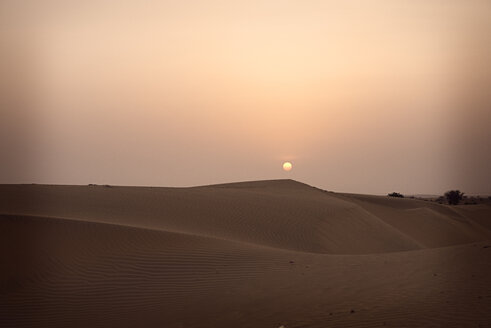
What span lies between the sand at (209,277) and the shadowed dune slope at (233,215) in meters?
0.22

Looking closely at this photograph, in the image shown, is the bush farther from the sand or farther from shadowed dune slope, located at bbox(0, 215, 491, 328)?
shadowed dune slope, located at bbox(0, 215, 491, 328)

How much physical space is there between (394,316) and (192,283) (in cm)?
553

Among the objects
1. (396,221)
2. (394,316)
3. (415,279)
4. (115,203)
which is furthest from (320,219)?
(394,316)

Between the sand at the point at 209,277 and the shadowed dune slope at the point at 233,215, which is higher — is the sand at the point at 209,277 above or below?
below

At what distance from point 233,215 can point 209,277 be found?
581 inches

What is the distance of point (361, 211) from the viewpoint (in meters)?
35.3

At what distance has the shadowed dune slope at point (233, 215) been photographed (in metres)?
24.3

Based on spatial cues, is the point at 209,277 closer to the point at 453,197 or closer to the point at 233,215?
the point at 233,215

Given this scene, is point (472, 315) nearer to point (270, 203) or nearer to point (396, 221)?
point (270, 203)

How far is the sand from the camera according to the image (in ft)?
35.8

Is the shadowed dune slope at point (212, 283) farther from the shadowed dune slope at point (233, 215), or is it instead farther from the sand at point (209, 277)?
the shadowed dune slope at point (233, 215)

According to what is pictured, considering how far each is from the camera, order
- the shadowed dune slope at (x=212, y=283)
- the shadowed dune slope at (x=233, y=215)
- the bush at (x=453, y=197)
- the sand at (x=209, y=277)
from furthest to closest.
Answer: the bush at (x=453, y=197) < the shadowed dune slope at (x=233, y=215) < the sand at (x=209, y=277) < the shadowed dune slope at (x=212, y=283)

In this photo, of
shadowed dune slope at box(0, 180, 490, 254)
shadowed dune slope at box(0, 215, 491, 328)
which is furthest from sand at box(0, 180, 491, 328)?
shadowed dune slope at box(0, 180, 490, 254)

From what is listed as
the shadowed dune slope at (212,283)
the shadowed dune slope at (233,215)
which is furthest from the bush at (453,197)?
the shadowed dune slope at (212,283)
